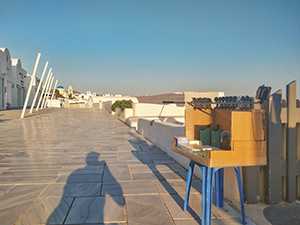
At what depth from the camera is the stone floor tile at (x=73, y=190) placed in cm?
324

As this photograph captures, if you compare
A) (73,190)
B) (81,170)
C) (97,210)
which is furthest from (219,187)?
(81,170)

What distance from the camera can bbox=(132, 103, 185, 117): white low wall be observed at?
1825 centimetres

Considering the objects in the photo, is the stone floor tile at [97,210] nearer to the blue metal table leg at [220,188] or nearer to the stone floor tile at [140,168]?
the blue metal table leg at [220,188]

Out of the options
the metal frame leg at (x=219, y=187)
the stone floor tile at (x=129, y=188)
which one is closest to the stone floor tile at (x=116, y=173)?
the stone floor tile at (x=129, y=188)

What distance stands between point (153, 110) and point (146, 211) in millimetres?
16160

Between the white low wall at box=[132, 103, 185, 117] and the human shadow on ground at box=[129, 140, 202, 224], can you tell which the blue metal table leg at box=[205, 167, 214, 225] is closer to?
the human shadow on ground at box=[129, 140, 202, 224]

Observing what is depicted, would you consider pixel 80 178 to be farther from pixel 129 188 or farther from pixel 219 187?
pixel 219 187

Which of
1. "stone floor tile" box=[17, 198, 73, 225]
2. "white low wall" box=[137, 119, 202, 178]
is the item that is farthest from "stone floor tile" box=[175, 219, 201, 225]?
"white low wall" box=[137, 119, 202, 178]

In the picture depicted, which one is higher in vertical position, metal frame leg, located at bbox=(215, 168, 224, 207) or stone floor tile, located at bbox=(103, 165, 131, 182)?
metal frame leg, located at bbox=(215, 168, 224, 207)

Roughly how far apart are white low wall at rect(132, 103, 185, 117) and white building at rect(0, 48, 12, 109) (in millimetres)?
22347

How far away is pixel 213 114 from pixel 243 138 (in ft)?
2.86

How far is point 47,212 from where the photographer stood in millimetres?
2719

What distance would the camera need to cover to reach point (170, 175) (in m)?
4.14

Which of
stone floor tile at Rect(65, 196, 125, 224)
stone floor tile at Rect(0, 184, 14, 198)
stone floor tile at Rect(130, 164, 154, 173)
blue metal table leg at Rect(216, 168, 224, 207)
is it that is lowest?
stone floor tile at Rect(65, 196, 125, 224)
